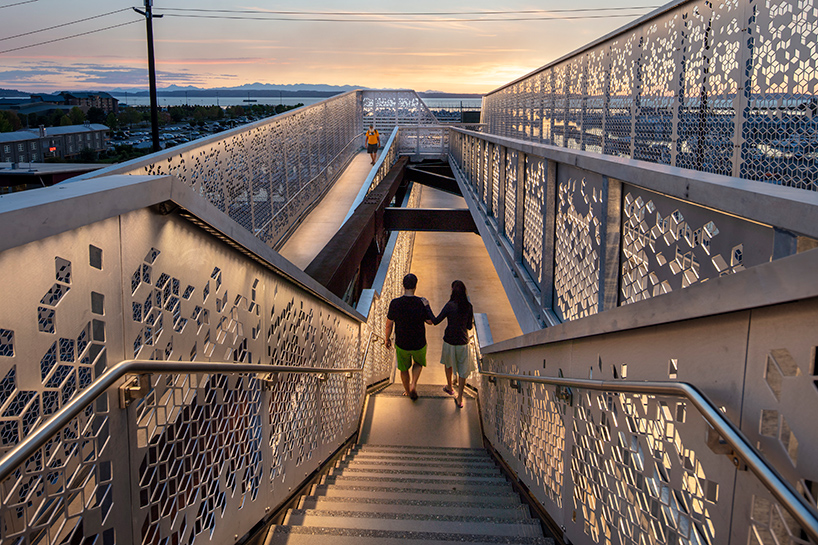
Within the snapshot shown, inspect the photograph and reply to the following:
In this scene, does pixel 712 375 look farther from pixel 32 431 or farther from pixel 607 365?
pixel 32 431

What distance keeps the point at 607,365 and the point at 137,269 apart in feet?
5.15

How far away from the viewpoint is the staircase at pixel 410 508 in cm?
294

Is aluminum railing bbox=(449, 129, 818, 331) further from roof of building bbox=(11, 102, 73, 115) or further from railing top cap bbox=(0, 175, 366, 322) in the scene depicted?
roof of building bbox=(11, 102, 73, 115)

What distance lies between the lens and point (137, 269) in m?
1.74

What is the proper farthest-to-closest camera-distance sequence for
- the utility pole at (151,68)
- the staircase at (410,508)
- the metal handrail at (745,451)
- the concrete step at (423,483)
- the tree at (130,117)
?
the tree at (130,117) < the utility pole at (151,68) < the concrete step at (423,483) < the staircase at (410,508) < the metal handrail at (745,451)

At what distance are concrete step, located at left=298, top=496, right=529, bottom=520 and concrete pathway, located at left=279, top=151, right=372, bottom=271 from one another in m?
4.81

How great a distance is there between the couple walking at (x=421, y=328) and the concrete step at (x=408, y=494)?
10.2 ft

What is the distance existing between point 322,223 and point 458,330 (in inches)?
209

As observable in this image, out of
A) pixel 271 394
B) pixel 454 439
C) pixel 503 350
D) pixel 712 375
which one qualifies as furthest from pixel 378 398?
pixel 712 375

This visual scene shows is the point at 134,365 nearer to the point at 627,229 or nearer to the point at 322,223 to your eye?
the point at 627,229

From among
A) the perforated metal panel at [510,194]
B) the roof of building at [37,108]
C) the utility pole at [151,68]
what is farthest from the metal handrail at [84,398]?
the roof of building at [37,108]

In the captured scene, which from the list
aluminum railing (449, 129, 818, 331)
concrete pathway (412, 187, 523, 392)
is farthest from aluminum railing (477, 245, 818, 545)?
concrete pathway (412, 187, 523, 392)

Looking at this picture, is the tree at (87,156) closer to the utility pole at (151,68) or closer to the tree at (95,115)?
the tree at (95,115)

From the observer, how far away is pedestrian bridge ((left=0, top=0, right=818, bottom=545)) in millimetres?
1310
